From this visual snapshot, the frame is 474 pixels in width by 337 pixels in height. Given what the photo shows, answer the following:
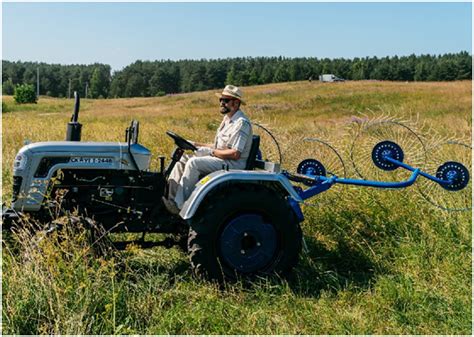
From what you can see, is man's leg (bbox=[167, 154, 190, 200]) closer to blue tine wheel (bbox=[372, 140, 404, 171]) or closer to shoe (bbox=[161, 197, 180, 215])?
shoe (bbox=[161, 197, 180, 215])

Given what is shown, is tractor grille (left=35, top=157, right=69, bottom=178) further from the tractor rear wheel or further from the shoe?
the tractor rear wheel

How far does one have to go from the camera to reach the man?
14.8 ft

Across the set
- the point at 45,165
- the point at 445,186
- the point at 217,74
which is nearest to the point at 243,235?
the point at 45,165

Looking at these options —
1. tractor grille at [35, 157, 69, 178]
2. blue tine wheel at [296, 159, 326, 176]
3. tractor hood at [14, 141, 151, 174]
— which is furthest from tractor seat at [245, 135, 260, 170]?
tractor grille at [35, 157, 69, 178]

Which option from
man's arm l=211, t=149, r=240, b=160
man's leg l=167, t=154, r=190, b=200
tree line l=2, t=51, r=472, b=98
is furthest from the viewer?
tree line l=2, t=51, r=472, b=98

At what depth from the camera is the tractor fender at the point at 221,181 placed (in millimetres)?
4227

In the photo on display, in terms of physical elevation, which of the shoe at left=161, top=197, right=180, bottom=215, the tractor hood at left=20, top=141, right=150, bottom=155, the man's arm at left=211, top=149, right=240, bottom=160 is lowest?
the shoe at left=161, top=197, right=180, bottom=215

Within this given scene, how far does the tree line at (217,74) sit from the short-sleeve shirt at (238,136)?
260 ft

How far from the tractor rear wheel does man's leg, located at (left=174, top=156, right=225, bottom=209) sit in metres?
0.22

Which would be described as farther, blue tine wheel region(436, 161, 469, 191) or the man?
blue tine wheel region(436, 161, 469, 191)

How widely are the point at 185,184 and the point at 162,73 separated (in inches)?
4217

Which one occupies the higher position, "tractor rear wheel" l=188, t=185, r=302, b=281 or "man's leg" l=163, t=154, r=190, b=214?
"man's leg" l=163, t=154, r=190, b=214

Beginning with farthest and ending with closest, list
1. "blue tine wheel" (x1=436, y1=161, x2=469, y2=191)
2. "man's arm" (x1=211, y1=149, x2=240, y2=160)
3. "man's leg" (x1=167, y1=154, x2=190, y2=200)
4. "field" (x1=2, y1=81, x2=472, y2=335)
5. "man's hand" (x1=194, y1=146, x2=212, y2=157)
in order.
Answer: "blue tine wheel" (x1=436, y1=161, x2=469, y2=191), "man's hand" (x1=194, y1=146, x2=212, y2=157), "man's leg" (x1=167, y1=154, x2=190, y2=200), "man's arm" (x1=211, y1=149, x2=240, y2=160), "field" (x1=2, y1=81, x2=472, y2=335)

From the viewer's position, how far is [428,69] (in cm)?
8481
